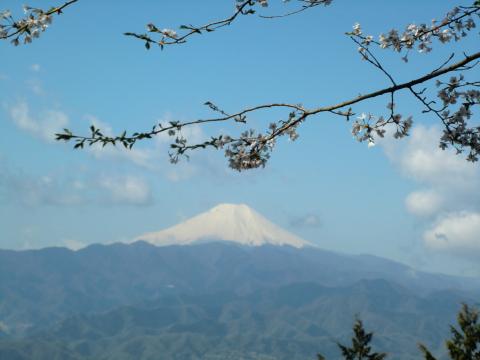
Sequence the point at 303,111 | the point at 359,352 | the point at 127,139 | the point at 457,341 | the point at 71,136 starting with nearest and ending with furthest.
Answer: the point at 71,136
the point at 127,139
the point at 303,111
the point at 457,341
the point at 359,352

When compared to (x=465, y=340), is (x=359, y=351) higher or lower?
lower

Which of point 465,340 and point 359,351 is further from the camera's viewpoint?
point 359,351

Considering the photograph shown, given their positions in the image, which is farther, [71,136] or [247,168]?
[247,168]

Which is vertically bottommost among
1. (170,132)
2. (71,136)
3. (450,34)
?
(71,136)

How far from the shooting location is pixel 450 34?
4.59 metres

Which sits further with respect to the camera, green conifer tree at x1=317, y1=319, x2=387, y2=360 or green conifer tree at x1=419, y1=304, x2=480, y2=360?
green conifer tree at x1=317, y1=319, x2=387, y2=360

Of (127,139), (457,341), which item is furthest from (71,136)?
(457,341)

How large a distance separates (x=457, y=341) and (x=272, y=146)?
1067 inches

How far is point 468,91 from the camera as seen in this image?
4.47 meters

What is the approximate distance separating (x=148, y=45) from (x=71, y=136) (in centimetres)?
83

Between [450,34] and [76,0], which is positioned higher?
[450,34]

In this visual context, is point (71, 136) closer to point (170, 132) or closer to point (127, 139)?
point (127, 139)

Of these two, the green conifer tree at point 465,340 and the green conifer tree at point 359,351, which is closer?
the green conifer tree at point 465,340

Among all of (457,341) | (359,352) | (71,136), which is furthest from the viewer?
(359,352)
